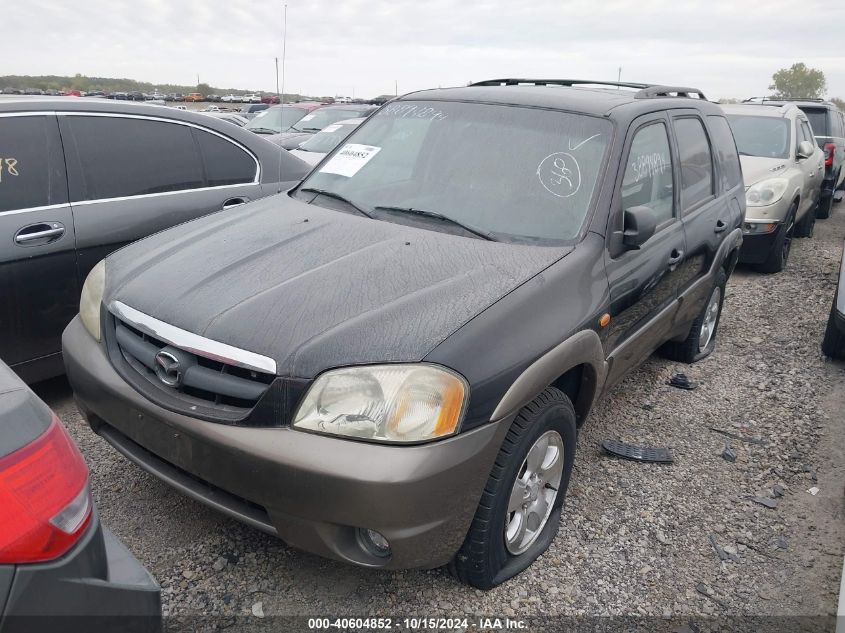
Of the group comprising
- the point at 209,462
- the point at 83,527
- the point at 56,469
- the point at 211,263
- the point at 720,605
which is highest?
the point at 211,263

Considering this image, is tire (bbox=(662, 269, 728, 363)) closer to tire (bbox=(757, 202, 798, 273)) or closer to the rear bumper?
tire (bbox=(757, 202, 798, 273))

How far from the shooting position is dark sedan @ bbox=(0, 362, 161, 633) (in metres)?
1.29

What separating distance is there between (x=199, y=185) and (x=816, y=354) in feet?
14.8

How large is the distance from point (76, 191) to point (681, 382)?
12.6 feet

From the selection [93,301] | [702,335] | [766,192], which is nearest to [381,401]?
[93,301]

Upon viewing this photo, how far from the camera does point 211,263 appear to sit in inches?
102

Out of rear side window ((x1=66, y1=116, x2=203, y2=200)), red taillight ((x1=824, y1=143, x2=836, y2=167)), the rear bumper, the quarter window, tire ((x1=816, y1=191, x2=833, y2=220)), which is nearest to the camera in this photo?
the rear bumper

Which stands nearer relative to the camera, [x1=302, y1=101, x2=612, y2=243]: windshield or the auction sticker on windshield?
[x1=302, y1=101, x2=612, y2=243]: windshield

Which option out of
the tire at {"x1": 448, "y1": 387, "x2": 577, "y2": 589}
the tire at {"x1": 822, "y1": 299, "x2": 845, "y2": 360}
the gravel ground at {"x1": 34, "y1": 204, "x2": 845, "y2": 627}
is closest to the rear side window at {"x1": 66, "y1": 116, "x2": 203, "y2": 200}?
the gravel ground at {"x1": 34, "y1": 204, "x2": 845, "y2": 627}

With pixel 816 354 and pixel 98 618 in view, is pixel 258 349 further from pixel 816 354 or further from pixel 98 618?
pixel 816 354

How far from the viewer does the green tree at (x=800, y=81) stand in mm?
90562

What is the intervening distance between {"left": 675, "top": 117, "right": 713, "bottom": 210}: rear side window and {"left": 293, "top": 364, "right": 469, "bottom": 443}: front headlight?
2.33m

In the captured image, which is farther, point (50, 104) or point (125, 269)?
point (50, 104)

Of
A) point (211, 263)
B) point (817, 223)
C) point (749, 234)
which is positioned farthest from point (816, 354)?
point (817, 223)
